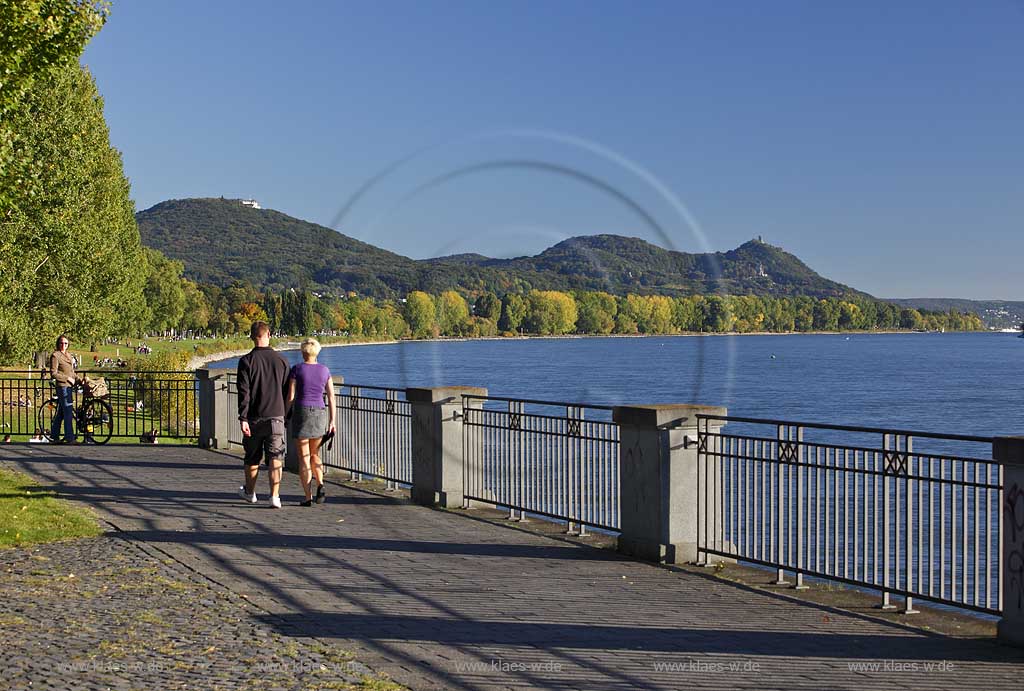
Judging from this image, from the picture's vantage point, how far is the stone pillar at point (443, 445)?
1398 cm

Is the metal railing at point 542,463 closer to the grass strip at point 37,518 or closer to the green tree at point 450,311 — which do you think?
the green tree at point 450,311

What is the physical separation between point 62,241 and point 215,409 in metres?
26.0

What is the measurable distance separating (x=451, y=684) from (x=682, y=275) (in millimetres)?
8781

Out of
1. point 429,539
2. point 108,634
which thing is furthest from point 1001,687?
point 429,539

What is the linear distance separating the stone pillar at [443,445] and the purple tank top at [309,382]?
1164 millimetres

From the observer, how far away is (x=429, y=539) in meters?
11.7

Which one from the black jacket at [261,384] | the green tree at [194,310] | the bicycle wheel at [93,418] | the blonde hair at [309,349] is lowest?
the bicycle wheel at [93,418]

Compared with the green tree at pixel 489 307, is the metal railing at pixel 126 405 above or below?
below

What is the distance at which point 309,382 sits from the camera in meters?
13.7

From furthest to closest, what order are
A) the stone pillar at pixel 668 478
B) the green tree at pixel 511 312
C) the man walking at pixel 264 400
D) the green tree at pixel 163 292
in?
1. the green tree at pixel 163 292
2. the green tree at pixel 511 312
3. the man walking at pixel 264 400
4. the stone pillar at pixel 668 478

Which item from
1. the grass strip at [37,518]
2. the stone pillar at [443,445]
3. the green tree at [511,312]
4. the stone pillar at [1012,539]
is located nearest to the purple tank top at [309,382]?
the stone pillar at [443,445]

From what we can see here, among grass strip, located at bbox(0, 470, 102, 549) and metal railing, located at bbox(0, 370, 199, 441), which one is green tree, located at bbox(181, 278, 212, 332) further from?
grass strip, located at bbox(0, 470, 102, 549)

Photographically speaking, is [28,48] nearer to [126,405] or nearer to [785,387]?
[126,405]

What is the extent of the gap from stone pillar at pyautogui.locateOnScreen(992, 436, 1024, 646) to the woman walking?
7.93 m
